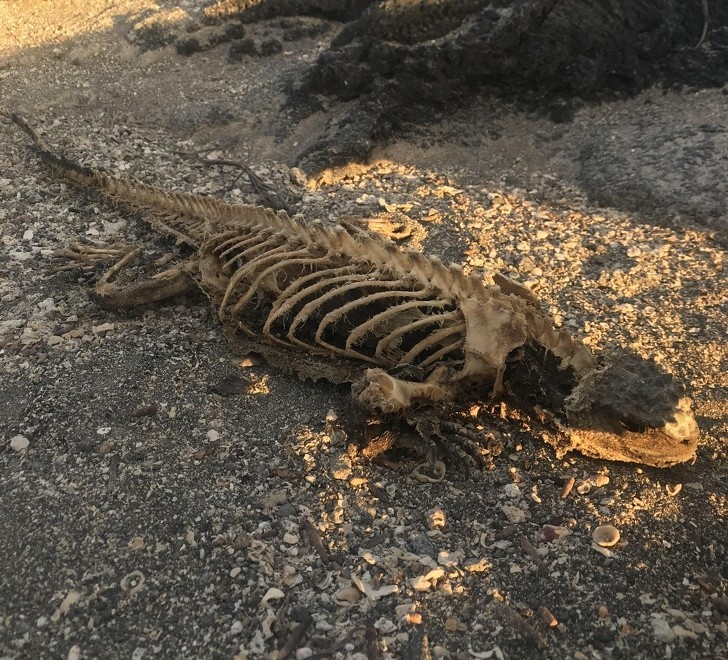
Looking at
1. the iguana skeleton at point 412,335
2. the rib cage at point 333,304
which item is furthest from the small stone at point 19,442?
the rib cage at point 333,304

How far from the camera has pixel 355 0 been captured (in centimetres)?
898

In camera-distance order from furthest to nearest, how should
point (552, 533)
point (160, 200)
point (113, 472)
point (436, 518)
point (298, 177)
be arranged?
1. point (298, 177)
2. point (160, 200)
3. point (113, 472)
4. point (436, 518)
5. point (552, 533)

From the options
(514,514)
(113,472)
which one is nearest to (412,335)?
(514,514)

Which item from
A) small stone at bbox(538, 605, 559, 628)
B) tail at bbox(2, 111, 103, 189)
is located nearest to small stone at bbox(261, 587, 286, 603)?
small stone at bbox(538, 605, 559, 628)

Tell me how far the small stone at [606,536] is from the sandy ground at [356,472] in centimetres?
5

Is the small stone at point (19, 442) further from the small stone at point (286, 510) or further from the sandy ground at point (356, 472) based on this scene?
the small stone at point (286, 510)

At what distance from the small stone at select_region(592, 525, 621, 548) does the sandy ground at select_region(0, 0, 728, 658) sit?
51 mm

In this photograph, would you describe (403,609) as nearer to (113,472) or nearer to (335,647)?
(335,647)

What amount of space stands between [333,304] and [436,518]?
1394mm

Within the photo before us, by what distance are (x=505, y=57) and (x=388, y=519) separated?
5.32 m

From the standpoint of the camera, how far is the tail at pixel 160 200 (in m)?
4.81

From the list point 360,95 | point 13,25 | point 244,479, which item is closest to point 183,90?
point 360,95

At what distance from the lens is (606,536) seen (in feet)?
8.95

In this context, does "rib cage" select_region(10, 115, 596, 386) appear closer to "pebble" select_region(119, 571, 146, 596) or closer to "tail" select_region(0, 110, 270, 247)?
"tail" select_region(0, 110, 270, 247)
